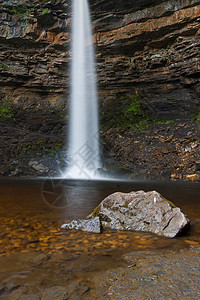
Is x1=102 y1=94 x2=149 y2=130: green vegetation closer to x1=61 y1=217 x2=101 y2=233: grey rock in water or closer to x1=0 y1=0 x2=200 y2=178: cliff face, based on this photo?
x1=0 y1=0 x2=200 y2=178: cliff face

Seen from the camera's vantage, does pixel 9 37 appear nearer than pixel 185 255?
No

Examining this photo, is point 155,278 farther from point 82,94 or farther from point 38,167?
point 82,94

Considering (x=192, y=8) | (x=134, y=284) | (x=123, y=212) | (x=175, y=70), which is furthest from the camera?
(x=175, y=70)

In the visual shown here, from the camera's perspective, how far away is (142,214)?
10.7 ft

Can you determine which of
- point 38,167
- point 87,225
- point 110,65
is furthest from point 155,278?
point 110,65

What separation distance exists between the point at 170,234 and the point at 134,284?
138 cm

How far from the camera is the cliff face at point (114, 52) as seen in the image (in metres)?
17.8

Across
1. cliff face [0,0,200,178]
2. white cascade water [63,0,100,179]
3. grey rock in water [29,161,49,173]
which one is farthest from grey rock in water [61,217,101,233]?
white cascade water [63,0,100,179]

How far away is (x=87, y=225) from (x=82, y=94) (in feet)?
63.9

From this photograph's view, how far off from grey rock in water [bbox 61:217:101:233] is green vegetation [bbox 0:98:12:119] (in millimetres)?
19138

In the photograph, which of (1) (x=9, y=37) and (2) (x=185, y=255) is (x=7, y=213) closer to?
(2) (x=185, y=255)

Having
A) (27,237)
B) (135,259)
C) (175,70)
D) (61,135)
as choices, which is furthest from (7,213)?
(175,70)

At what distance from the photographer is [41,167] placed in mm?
15070

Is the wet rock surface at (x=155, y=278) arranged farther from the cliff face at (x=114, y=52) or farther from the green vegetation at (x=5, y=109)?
the green vegetation at (x=5, y=109)
